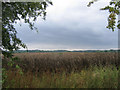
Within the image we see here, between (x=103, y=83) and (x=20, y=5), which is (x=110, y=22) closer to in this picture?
(x=103, y=83)

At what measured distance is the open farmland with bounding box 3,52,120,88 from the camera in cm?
540

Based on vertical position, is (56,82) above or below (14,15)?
below

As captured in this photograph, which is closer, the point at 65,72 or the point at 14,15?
the point at 14,15

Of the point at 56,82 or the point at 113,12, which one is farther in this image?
the point at 113,12

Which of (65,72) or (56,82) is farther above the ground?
(56,82)

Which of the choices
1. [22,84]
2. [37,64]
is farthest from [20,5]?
[37,64]

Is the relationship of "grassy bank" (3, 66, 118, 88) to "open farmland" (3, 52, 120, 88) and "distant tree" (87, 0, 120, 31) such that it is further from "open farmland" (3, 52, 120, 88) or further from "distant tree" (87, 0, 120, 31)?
"distant tree" (87, 0, 120, 31)

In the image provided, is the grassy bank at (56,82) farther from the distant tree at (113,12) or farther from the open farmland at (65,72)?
the distant tree at (113,12)

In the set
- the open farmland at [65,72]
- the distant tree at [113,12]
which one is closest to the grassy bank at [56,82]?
the open farmland at [65,72]

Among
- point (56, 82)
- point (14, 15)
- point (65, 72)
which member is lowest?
point (65, 72)

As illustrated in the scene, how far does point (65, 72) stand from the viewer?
9203mm

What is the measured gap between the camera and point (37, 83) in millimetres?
5129

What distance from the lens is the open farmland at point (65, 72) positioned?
540 centimetres

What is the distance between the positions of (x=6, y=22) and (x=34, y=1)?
1.35 metres
